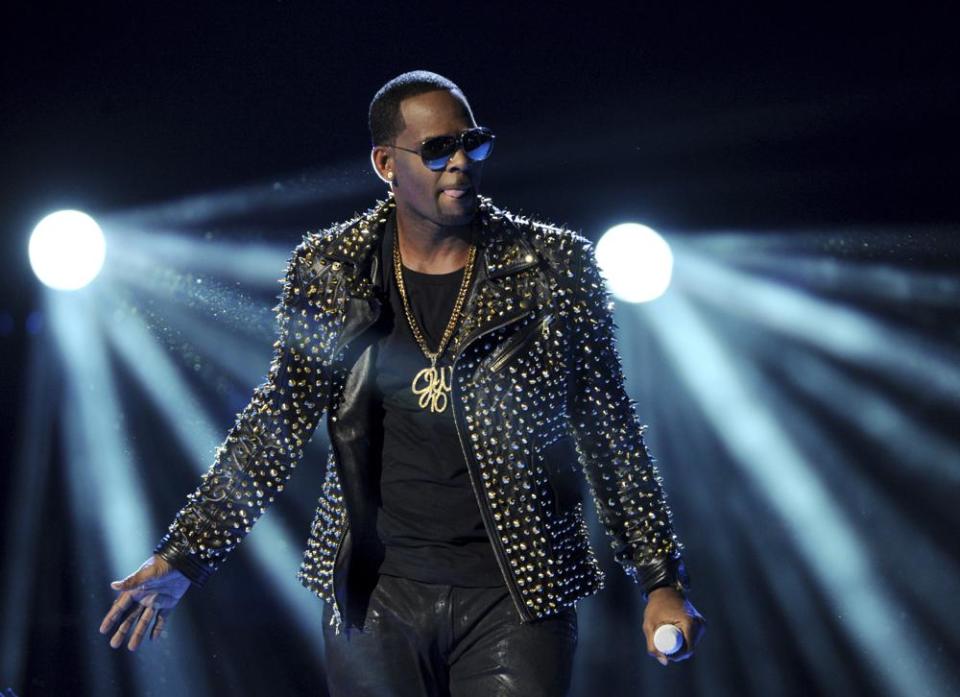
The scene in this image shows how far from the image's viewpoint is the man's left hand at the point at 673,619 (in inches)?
96.7

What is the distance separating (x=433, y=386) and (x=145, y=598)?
883mm

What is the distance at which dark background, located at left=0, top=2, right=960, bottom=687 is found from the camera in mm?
4797

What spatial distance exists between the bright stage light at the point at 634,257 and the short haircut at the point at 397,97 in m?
2.12

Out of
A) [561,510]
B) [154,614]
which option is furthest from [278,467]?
[561,510]

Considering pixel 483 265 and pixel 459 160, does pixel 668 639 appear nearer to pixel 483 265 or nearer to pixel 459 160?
pixel 483 265

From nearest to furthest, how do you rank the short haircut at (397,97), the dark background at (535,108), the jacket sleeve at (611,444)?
the jacket sleeve at (611,444)
the short haircut at (397,97)
the dark background at (535,108)

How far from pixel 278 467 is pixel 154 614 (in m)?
0.47

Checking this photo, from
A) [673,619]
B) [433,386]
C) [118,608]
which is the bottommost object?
[673,619]

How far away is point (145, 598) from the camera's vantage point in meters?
2.81

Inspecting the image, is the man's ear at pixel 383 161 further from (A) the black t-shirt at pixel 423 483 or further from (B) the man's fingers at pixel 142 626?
(B) the man's fingers at pixel 142 626

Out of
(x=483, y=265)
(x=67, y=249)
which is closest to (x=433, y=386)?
(x=483, y=265)

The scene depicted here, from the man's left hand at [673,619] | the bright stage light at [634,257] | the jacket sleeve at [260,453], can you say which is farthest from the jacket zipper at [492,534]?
the bright stage light at [634,257]

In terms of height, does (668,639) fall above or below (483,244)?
below

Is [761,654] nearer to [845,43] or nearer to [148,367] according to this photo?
[845,43]
